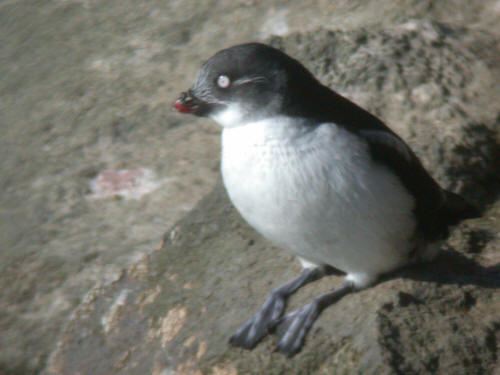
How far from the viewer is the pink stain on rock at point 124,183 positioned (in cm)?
507

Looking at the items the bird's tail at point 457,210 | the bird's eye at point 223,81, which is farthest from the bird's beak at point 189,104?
the bird's tail at point 457,210

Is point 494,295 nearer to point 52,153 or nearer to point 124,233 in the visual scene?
point 124,233

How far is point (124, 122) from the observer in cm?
573

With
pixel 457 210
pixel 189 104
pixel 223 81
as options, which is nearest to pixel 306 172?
pixel 223 81

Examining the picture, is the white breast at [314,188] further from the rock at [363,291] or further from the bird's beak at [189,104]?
the rock at [363,291]

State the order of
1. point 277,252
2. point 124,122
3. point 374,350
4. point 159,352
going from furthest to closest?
1. point 124,122
2. point 277,252
3. point 159,352
4. point 374,350

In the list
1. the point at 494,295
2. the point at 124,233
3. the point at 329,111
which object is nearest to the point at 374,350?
the point at 494,295

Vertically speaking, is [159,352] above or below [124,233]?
Result: above

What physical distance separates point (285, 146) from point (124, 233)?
2.18 meters

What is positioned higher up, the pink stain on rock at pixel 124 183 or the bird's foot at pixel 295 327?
the bird's foot at pixel 295 327

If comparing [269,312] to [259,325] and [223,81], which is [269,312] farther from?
[223,81]

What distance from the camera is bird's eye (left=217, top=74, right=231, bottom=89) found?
294cm

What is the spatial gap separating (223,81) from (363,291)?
1136 mm

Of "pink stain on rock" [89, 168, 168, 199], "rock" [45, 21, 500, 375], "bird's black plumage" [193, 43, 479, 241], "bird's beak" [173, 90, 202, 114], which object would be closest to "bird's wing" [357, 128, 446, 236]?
"bird's black plumage" [193, 43, 479, 241]
